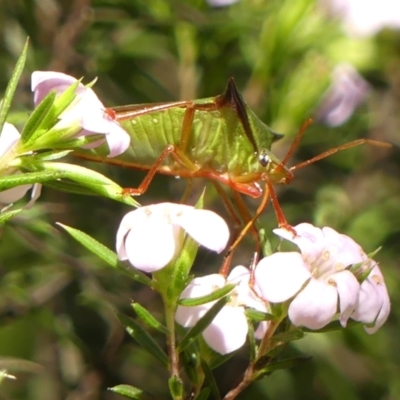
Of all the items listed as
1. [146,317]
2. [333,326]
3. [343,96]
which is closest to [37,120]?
[146,317]

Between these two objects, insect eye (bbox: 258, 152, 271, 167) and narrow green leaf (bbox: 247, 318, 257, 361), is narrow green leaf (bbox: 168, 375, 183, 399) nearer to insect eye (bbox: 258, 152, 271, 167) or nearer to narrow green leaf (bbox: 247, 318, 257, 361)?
narrow green leaf (bbox: 247, 318, 257, 361)

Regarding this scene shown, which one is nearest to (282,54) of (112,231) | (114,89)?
(114,89)

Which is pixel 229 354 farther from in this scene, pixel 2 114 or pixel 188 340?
pixel 2 114

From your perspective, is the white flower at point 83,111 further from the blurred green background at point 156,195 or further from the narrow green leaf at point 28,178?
the blurred green background at point 156,195

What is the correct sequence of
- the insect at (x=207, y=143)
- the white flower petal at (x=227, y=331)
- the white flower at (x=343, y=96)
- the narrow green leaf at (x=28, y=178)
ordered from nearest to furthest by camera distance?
the narrow green leaf at (x=28, y=178) → the white flower petal at (x=227, y=331) → the insect at (x=207, y=143) → the white flower at (x=343, y=96)

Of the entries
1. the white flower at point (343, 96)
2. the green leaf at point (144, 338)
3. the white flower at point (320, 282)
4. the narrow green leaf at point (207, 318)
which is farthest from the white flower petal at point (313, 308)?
the white flower at point (343, 96)
